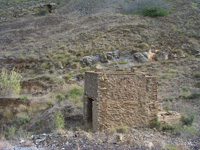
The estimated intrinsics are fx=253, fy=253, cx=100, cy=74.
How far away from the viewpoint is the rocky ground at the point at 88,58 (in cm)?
762

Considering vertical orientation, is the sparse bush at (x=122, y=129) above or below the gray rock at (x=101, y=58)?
below

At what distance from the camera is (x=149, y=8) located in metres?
30.4

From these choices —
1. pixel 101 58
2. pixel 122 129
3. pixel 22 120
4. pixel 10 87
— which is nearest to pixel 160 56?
pixel 101 58

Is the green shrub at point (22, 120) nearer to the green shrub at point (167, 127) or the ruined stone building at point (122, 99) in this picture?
the ruined stone building at point (122, 99)

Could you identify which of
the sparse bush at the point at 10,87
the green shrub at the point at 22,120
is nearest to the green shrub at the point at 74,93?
the green shrub at the point at 22,120

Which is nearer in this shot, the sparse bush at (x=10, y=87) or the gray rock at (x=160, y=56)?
the sparse bush at (x=10, y=87)

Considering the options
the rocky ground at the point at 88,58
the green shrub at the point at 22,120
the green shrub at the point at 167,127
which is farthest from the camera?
the green shrub at the point at 22,120

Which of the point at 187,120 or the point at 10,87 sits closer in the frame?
the point at 187,120

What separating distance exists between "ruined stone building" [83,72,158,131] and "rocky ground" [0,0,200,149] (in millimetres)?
514

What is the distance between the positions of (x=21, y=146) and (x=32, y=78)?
1300cm

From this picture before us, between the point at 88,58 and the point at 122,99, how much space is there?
13.3 metres

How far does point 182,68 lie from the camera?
20359mm

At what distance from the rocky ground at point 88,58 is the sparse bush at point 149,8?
103 centimetres

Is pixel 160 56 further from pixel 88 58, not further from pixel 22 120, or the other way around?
pixel 22 120
